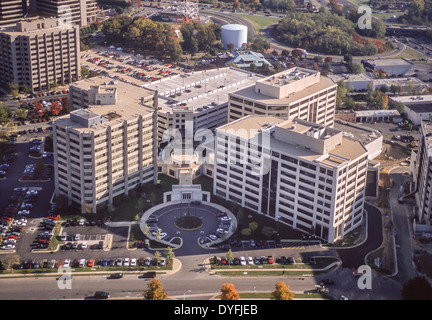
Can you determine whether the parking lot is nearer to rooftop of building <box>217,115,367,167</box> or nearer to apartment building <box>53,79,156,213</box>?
apartment building <box>53,79,156,213</box>

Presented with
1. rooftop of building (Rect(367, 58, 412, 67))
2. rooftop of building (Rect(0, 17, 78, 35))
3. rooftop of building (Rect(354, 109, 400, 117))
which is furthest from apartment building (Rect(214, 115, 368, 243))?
rooftop of building (Rect(367, 58, 412, 67))

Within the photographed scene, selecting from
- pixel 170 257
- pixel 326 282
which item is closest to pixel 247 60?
pixel 170 257

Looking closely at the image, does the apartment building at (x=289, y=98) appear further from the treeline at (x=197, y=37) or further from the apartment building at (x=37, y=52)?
the treeline at (x=197, y=37)

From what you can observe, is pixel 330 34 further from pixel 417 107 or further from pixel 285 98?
pixel 285 98

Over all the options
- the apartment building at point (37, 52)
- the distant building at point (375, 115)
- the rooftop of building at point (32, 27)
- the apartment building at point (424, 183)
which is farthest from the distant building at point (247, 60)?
the apartment building at point (424, 183)

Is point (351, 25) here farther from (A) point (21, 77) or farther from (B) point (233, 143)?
(B) point (233, 143)

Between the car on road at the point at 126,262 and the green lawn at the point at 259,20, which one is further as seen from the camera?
the green lawn at the point at 259,20
